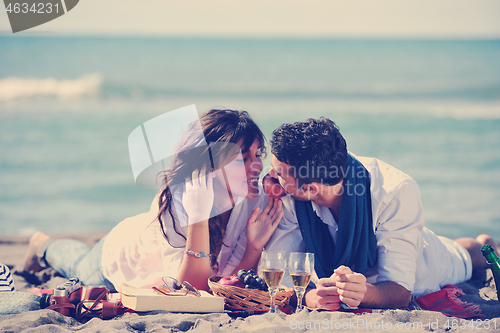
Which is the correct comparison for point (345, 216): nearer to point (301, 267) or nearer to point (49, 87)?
point (301, 267)

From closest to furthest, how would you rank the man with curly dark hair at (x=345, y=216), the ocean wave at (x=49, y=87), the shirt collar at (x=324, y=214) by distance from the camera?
the man with curly dark hair at (x=345, y=216) → the shirt collar at (x=324, y=214) → the ocean wave at (x=49, y=87)

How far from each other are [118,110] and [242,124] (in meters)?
15.8

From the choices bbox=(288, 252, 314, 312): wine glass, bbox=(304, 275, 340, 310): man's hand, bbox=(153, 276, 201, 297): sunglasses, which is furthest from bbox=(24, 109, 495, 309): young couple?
bbox=(288, 252, 314, 312): wine glass

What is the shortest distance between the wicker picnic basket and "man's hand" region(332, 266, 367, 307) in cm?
30

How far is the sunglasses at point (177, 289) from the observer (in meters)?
2.41

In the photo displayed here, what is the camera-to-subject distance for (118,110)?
17672 mm

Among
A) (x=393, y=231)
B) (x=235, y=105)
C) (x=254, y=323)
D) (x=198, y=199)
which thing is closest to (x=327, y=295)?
(x=254, y=323)

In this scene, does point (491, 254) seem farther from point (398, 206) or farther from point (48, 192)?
point (48, 192)

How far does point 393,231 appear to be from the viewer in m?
2.74

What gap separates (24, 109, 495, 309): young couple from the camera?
2.67 meters

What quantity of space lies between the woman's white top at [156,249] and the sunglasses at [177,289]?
28cm

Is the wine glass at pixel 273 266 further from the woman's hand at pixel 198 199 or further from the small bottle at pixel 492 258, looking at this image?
the small bottle at pixel 492 258

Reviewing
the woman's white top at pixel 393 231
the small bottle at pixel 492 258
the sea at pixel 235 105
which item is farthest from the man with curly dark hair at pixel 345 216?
the sea at pixel 235 105

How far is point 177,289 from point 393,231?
1388mm
